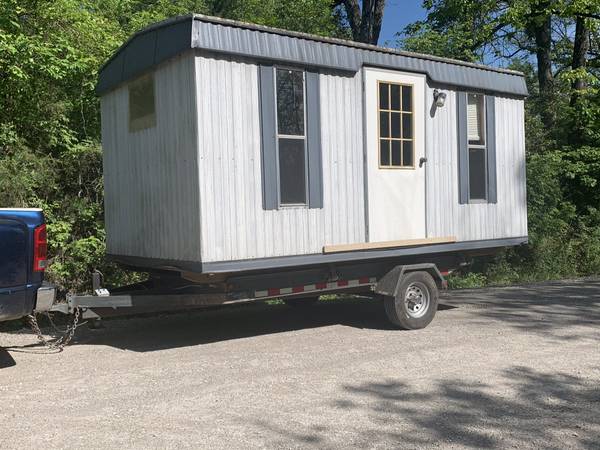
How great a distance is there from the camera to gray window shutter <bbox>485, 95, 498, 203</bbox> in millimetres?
9203

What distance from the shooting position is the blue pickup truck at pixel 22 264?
5.79m

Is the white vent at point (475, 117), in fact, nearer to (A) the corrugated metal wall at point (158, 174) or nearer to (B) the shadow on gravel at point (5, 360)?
(A) the corrugated metal wall at point (158, 174)

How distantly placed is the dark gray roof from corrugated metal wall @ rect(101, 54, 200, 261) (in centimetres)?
21

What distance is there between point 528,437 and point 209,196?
3.70 meters

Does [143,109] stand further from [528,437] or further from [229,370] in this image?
[528,437]

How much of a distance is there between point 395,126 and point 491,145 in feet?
6.23

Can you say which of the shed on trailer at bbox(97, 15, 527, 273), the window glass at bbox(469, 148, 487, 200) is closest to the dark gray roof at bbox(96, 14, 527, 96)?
the shed on trailer at bbox(97, 15, 527, 273)

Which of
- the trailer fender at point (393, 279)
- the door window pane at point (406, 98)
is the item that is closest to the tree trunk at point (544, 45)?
the door window pane at point (406, 98)

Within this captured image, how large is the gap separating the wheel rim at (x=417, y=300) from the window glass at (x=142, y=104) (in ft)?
12.7

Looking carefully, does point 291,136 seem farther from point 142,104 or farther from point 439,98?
point 439,98

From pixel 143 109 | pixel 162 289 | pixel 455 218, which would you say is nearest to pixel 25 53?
pixel 143 109

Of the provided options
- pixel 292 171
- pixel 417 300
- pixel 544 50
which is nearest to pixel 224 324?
pixel 417 300

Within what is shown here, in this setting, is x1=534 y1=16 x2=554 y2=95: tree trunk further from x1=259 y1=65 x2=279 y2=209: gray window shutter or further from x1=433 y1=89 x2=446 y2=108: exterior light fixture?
x1=259 y1=65 x2=279 y2=209: gray window shutter

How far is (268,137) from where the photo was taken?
22.9ft
